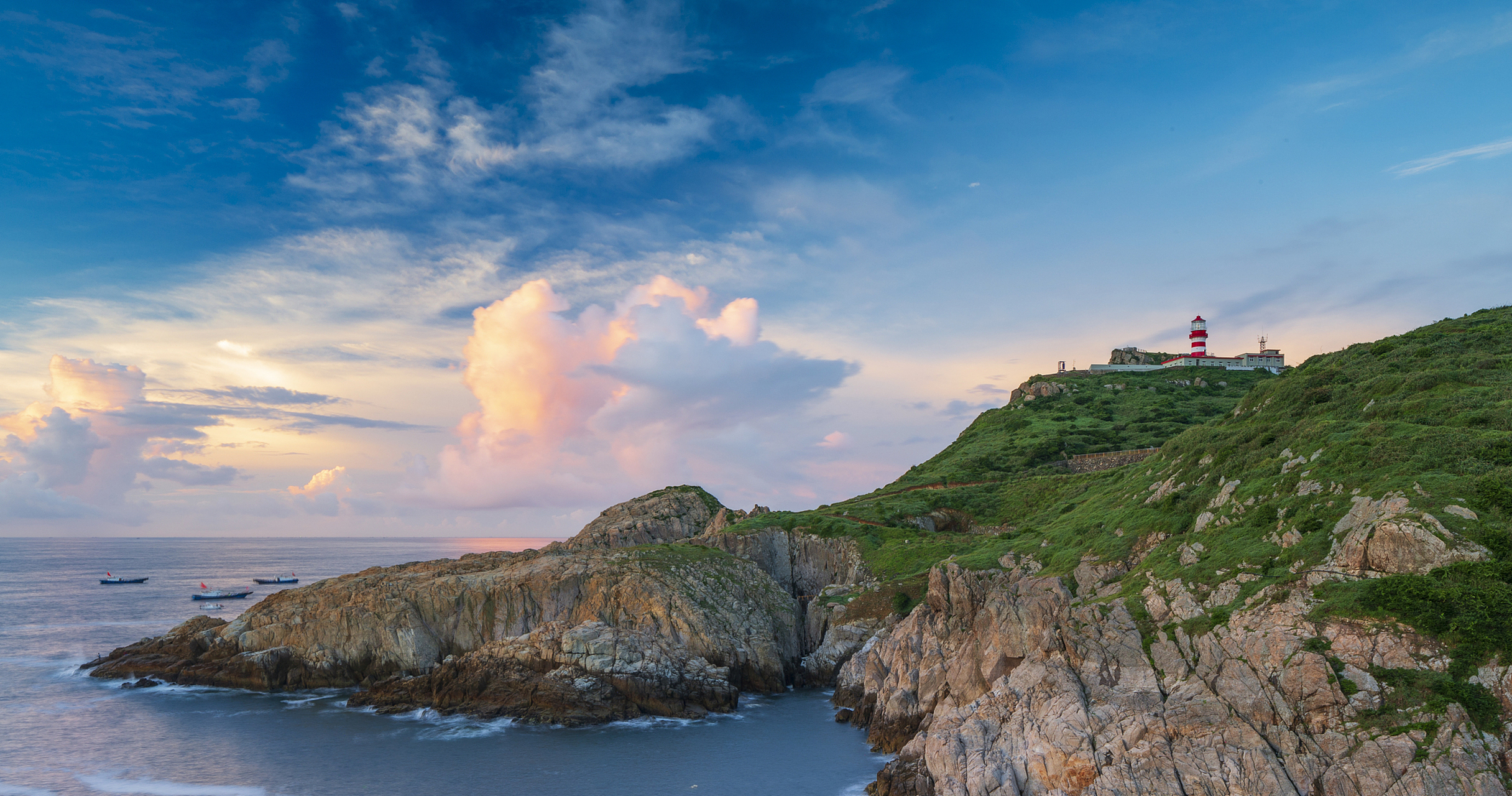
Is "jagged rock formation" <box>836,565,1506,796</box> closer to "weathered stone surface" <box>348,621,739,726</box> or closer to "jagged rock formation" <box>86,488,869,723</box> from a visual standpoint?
"weathered stone surface" <box>348,621,739,726</box>

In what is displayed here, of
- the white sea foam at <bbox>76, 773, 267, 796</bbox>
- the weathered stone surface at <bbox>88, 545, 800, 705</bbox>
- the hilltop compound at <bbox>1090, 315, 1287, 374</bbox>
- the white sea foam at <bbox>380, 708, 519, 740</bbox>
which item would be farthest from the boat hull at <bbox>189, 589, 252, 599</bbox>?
the hilltop compound at <bbox>1090, 315, 1287, 374</bbox>

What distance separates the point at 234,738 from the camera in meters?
52.1

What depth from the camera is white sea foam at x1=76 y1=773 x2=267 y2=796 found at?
42.3 meters

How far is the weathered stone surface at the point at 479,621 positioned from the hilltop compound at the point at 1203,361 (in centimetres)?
15238

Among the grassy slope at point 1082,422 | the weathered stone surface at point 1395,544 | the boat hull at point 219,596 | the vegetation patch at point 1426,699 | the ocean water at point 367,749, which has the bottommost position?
the ocean water at point 367,749

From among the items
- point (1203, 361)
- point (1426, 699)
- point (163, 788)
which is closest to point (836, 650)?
point (1426, 699)

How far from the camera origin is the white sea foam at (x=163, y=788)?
4228 cm

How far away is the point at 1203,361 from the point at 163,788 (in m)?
210

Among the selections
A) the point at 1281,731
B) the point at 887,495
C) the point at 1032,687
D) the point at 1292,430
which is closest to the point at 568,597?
the point at 1032,687

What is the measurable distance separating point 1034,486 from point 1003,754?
72.1m

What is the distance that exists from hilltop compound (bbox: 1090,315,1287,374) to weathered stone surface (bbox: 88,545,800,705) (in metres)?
152

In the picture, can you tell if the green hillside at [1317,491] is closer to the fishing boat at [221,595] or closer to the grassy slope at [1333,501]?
the grassy slope at [1333,501]

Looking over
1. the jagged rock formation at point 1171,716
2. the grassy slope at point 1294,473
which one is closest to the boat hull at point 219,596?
the grassy slope at point 1294,473

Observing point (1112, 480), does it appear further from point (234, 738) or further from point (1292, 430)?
point (234, 738)
